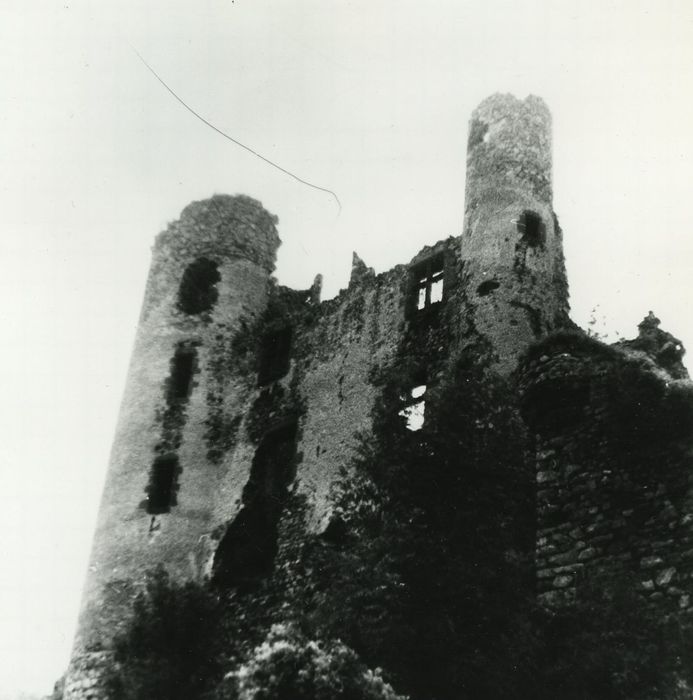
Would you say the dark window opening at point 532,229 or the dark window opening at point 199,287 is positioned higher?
the dark window opening at point 199,287

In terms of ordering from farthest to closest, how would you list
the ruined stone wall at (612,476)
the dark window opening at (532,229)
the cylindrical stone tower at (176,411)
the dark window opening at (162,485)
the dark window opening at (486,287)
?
the dark window opening at (162,485) < the cylindrical stone tower at (176,411) < the dark window opening at (532,229) < the dark window opening at (486,287) < the ruined stone wall at (612,476)

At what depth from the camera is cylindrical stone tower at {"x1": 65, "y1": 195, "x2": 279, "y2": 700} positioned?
18438 mm

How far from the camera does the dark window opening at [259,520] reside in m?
17.9

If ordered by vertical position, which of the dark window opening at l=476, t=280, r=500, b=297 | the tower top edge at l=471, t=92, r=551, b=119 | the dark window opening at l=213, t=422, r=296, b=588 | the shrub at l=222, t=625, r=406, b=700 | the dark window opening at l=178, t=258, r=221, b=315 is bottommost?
the shrub at l=222, t=625, r=406, b=700

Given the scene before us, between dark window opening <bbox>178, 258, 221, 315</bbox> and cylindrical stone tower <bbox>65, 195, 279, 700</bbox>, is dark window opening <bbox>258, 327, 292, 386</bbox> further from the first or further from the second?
dark window opening <bbox>178, 258, 221, 315</bbox>

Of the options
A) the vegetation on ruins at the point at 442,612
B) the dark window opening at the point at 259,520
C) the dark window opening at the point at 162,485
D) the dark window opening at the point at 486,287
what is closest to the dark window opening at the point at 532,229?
the dark window opening at the point at 486,287

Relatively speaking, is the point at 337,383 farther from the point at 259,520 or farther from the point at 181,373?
the point at 181,373

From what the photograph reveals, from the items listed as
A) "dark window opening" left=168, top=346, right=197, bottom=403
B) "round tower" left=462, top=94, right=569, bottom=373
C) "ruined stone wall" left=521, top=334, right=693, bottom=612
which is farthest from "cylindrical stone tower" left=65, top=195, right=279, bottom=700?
"ruined stone wall" left=521, top=334, right=693, bottom=612

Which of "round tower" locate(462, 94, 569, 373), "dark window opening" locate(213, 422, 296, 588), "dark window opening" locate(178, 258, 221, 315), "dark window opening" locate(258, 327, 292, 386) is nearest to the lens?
"round tower" locate(462, 94, 569, 373)

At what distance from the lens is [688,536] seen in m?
9.30

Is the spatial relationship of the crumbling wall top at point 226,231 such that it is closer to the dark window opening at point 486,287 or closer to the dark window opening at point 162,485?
the dark window opening at point 162,485

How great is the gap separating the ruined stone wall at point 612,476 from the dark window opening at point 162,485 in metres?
9.60

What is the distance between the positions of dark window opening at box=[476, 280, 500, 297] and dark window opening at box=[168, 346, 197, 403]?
23.9 ft

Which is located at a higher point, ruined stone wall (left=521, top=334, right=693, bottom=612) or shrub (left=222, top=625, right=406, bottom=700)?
ruined stone wall (left=521, top=334, right=693, bottom=612)
